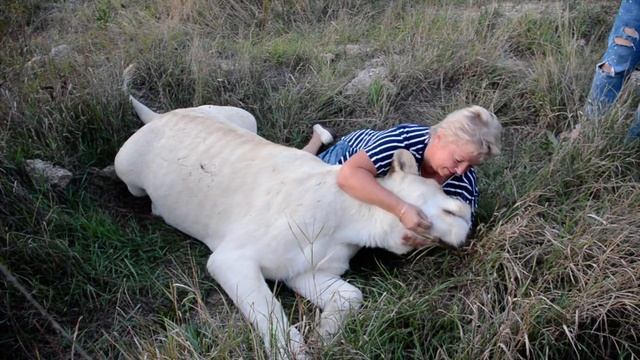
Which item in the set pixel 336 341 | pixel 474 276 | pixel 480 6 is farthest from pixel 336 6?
pixel 336 341

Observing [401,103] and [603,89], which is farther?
[401,103]

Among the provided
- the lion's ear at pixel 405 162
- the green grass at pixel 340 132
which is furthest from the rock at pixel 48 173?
the lion's ear at pixel 405 162

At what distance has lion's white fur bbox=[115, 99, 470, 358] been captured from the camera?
130 inches

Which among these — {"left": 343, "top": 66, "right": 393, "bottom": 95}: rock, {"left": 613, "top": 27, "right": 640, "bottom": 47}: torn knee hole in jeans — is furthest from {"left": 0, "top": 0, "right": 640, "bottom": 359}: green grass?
{"left": 613, "top": 27, "right": 640, "bottom": 47}: torn knee hole in jeans

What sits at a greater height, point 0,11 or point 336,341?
point 0,11

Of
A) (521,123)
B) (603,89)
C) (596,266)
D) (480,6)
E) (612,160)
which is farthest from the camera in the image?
(480,6)

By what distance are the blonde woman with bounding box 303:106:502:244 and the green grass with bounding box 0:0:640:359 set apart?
0.85 ft

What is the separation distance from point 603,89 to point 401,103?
1.36 m

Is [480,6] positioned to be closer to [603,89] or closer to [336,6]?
[336,6]

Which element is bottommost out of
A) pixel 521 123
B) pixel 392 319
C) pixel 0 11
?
pixel 521 123

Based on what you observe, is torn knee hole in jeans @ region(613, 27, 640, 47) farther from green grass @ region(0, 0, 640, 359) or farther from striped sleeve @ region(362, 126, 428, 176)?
striped sleeve @ region(362, 126, 428, 176)

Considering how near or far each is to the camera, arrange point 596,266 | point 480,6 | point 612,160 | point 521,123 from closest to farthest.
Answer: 1. point 596,266
2. point 612,160
3. point 521,123
4. point 480,6

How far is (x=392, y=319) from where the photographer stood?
3.06 meters

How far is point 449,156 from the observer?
3.43 meters
